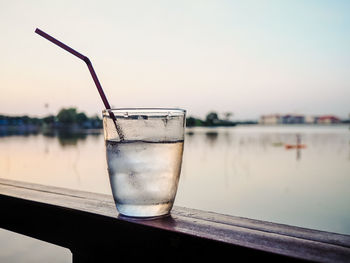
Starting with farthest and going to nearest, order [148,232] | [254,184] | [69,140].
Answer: [69,140]
[254,184]
[148,232]

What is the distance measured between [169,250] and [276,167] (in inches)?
829

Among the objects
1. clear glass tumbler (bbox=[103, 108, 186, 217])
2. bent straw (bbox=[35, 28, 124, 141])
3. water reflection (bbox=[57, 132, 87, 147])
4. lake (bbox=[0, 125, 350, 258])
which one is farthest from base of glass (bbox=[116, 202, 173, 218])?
water reflection (bbox=[57, 132, 87, 147])

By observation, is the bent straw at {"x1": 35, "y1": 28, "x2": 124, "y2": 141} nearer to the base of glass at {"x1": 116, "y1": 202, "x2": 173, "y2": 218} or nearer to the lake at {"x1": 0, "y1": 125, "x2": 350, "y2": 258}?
the base of glass at {"x1": 116, "y1": 202, "x2": 173, "y2": 218}

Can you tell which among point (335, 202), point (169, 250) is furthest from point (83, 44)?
point (335, 202)

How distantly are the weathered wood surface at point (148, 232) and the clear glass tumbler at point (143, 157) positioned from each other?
45 millimetres

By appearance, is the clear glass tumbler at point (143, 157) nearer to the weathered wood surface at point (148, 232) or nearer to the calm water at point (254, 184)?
the weathered wood surface at point (148, 232)

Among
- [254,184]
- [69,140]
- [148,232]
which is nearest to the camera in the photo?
[148,232]

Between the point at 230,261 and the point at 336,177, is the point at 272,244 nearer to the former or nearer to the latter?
the point at 230,261

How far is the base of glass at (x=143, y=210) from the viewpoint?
720mm

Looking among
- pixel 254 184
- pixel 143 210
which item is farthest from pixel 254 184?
pixel 143 210

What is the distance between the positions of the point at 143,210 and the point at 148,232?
6 centimetres

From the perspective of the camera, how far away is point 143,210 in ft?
2.37

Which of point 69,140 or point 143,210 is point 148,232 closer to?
point 143,210

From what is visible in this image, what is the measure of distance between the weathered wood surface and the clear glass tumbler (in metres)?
0.04
